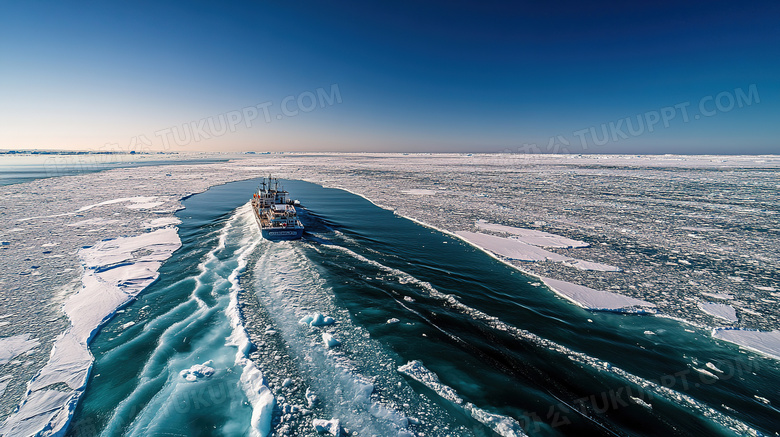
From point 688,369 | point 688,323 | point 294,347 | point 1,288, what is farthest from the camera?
point 1,288

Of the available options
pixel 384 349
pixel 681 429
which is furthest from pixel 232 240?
pixel 681 429

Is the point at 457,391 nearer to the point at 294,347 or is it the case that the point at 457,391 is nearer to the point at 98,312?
the point at 294,347

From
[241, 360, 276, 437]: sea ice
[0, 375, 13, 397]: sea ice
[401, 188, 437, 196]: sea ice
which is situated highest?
[401, 188, 437, 196]: sea ice

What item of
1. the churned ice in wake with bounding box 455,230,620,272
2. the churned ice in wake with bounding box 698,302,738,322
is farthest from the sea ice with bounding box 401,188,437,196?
the churned ice in wake with bounding box 698,302,738,322

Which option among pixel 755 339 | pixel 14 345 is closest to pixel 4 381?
pixel 14 345

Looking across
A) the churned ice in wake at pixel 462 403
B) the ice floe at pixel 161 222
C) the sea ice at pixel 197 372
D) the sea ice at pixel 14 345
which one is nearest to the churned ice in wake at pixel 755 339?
the churned ice in wake at pixel 462 403

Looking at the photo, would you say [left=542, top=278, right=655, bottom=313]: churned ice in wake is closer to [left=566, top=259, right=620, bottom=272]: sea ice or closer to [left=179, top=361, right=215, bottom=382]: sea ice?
[left=566, top=259, right=620, bottom=272]: sea ice

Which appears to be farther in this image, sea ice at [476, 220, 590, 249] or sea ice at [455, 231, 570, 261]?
sea ice at [476, 220, 590, 249]
